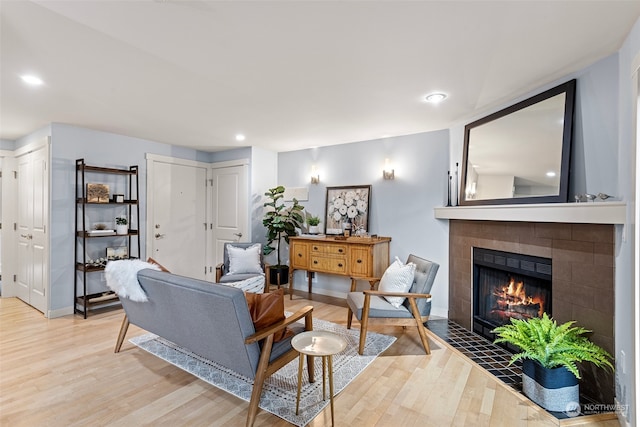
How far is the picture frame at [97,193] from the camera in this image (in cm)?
397

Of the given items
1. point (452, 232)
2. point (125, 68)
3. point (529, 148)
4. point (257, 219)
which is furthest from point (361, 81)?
point (257, 219)

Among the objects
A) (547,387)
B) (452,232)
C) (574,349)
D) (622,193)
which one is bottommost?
(547,387)

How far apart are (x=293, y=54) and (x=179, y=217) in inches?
154

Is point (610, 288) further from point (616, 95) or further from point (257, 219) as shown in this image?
point (257, 219)

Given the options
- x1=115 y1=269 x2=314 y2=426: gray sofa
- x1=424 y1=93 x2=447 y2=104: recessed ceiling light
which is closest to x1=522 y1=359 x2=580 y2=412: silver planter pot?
x1=115 y1=269 x2=314 y2=426: gray sofa

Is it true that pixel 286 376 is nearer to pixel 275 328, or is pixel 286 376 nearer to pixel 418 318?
pixel 275 328

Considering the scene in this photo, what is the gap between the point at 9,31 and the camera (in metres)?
1.87

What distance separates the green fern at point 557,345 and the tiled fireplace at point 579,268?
0.10 m

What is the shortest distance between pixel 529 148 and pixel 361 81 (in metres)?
1.59

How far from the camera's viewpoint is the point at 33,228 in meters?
4.21

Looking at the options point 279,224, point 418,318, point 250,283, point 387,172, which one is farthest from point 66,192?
point 418,318

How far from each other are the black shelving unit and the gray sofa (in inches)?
85.9

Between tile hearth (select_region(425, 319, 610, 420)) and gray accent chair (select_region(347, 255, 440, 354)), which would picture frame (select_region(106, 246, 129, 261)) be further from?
tile hearth (select_region(425, 319, 610, 420))

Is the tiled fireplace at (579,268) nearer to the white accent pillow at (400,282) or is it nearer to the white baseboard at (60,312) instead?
the white accent pillow at (400,282)
